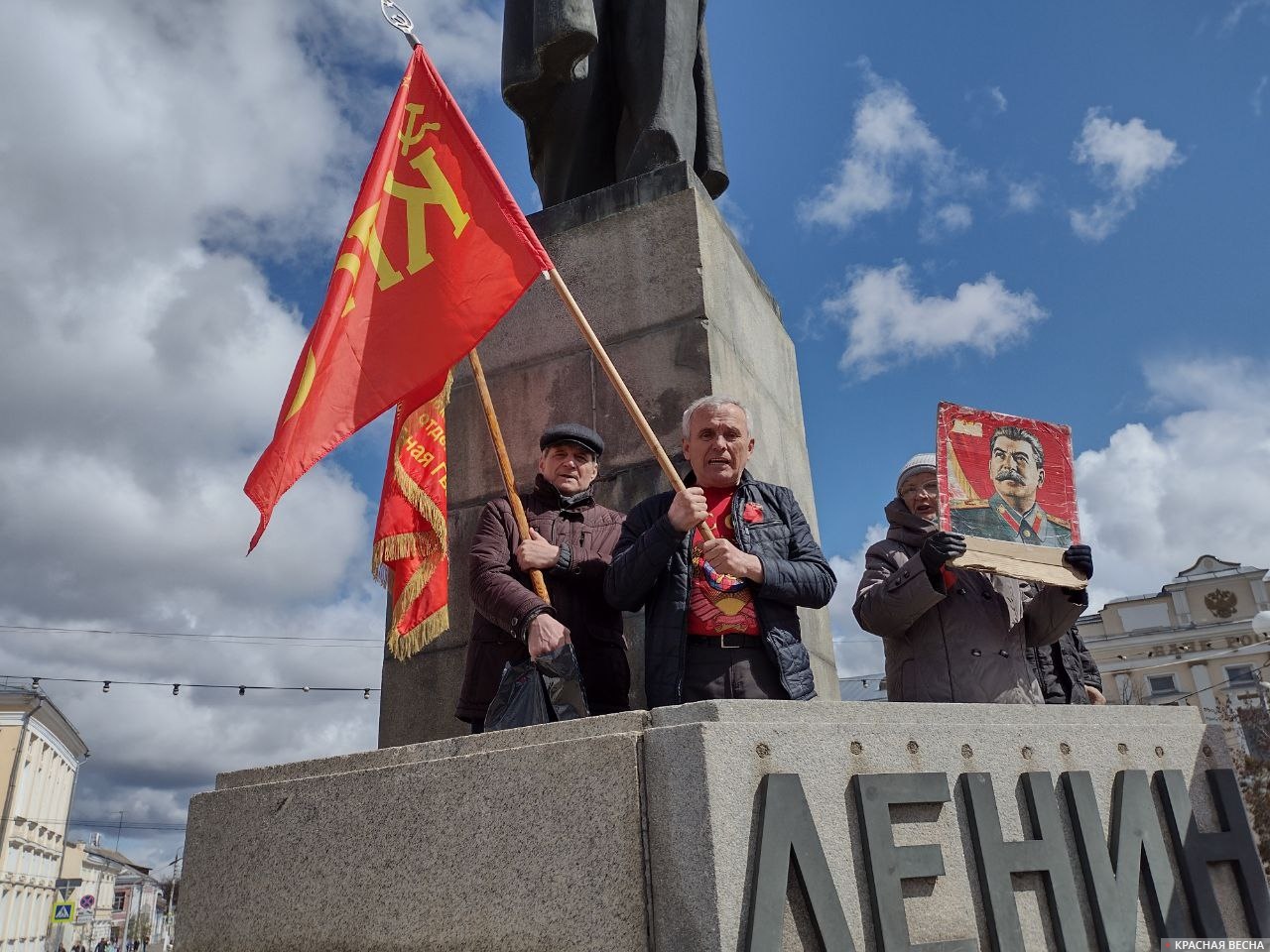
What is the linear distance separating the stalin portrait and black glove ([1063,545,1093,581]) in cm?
3

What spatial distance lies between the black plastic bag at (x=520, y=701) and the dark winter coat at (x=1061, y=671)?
1.96 metres

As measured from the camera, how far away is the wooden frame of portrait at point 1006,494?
2.91m

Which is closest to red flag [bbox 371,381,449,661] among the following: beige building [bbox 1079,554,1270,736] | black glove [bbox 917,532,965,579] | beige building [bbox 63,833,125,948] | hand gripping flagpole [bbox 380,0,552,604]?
hand gripping flagpole [bbox 380,0,552,604]

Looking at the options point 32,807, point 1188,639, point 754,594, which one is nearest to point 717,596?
point 754,594

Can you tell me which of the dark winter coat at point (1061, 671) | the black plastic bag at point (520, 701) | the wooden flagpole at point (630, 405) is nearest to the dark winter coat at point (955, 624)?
the dark winter coat at point (1061, 671)

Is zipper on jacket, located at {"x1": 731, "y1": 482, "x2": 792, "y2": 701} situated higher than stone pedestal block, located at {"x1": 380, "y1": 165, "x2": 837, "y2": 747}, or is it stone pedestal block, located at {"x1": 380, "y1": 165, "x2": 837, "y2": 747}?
stone pedestal block, located at {"x1": 380, "y1": 165, "x2": 837, "y2": 747}

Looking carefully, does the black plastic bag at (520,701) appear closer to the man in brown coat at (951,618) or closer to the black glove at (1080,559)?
the man in brown coat at (951,618)

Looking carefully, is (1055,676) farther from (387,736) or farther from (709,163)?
(709,163)

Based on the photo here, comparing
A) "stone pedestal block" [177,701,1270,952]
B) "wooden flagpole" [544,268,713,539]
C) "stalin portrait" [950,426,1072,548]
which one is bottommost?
"stone pedestal block" [177,701,1270,952]

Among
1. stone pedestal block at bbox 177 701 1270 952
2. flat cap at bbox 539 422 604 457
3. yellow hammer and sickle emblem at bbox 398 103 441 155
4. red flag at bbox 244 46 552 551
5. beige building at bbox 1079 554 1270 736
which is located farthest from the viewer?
beige building at bbox 1079 554 1270 736

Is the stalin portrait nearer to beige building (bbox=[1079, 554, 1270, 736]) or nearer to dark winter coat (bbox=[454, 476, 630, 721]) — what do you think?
dark winter coat (bbox=[454, 476, 630, 721])

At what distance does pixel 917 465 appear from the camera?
137 inches

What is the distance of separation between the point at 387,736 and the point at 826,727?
2.68 meters

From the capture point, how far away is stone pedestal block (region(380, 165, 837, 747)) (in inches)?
169
